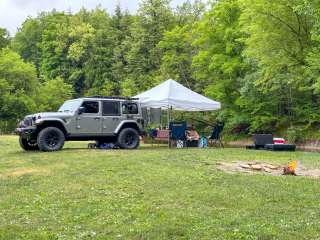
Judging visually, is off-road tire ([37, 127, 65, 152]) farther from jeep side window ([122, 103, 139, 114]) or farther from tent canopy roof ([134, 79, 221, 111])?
tent canopy roof ([134, 79, 221, 111])

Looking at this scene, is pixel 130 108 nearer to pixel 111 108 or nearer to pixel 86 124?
pixel 111 108

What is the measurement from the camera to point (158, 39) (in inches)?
1427

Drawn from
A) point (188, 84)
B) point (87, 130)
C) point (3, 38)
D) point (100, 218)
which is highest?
point (3, 38)

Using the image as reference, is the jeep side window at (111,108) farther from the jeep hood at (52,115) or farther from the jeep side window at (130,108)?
the jeep hood at (52,115)

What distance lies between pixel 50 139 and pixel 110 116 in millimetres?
2013

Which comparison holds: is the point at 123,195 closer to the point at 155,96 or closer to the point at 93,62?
the point at 155,96

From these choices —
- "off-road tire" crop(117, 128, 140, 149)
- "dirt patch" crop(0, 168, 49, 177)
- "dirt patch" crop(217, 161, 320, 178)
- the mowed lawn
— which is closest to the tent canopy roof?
"off-road tire" crop(117, 128, 140, 149)

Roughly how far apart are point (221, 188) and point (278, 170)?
124 inches

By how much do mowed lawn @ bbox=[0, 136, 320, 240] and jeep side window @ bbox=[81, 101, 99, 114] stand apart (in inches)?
142

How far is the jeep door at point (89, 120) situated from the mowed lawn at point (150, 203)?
328 centimetres

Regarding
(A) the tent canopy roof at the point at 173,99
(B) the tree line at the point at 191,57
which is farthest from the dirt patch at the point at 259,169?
(A) the tent canopy roof at the point at 173,99

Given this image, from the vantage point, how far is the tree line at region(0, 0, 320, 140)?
55.4 feet

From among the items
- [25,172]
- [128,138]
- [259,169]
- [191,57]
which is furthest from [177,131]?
[191,57]

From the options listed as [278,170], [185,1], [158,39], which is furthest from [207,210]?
[185,1]
